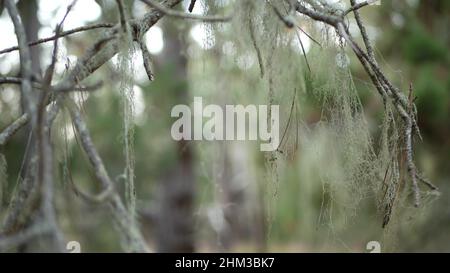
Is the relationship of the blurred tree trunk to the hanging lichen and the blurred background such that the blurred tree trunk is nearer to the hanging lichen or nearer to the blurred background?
the blurred background

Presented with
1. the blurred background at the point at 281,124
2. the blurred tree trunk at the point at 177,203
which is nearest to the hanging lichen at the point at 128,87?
the blurred background at the point at 281,124

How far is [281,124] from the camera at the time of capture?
1360mm

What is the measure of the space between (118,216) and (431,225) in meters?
3.87

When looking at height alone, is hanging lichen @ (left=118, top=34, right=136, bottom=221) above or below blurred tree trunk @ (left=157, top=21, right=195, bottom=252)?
above

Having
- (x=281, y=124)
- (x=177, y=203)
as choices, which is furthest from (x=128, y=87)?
(x=177, y=203)

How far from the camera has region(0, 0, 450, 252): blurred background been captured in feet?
4.20

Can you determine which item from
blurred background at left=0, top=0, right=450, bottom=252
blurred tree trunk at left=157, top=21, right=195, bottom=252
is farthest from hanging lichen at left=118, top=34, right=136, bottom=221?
blurred tree trunk at left=157, top=21, right=195, bottom=252

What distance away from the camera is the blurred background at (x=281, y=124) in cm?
128

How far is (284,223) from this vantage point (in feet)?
22.9

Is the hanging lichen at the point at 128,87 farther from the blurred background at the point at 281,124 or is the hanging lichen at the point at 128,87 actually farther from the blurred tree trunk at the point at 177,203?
the blurred tree trunk at the point at 177,203

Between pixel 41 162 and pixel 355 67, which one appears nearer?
pixel 41 162
